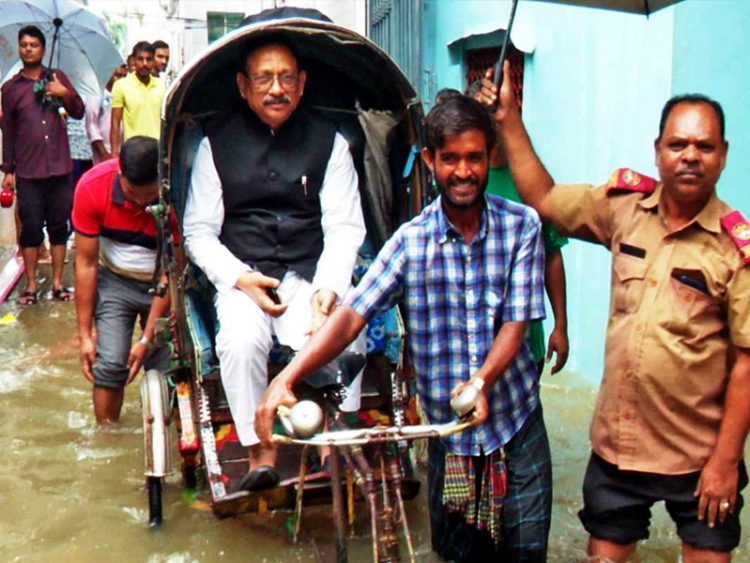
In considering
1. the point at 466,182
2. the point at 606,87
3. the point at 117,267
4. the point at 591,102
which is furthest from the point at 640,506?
the point at 591,102

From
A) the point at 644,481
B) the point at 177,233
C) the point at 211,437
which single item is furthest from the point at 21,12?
the point at 644,481

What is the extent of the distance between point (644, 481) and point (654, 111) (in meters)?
2.92

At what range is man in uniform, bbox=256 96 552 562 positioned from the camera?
2961 mm

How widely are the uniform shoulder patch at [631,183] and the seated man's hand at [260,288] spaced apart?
1.48m

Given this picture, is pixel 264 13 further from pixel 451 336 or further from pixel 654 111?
pixel 654 111

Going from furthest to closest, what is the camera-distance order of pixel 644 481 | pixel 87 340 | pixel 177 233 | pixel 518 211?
pixel 87 340
pixel 177 233
pixel 518 211
pixel 644 481

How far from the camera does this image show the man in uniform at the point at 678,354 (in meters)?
2.73

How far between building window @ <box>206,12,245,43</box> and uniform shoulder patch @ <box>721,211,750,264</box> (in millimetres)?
23974

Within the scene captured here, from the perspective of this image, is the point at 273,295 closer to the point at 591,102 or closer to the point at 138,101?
the point at 591,102

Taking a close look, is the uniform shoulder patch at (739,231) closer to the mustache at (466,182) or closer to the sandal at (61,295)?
the mustache at (466,182)

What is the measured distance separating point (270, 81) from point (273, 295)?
92 cm

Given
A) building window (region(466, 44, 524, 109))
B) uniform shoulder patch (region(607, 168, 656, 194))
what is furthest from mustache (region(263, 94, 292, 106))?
building window (region(466, 44, 524, 109))

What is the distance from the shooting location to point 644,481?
2916mm

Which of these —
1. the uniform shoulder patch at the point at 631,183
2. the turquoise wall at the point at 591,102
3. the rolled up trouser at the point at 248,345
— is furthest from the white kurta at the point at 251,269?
the turquoise wall at the point at 591,102
